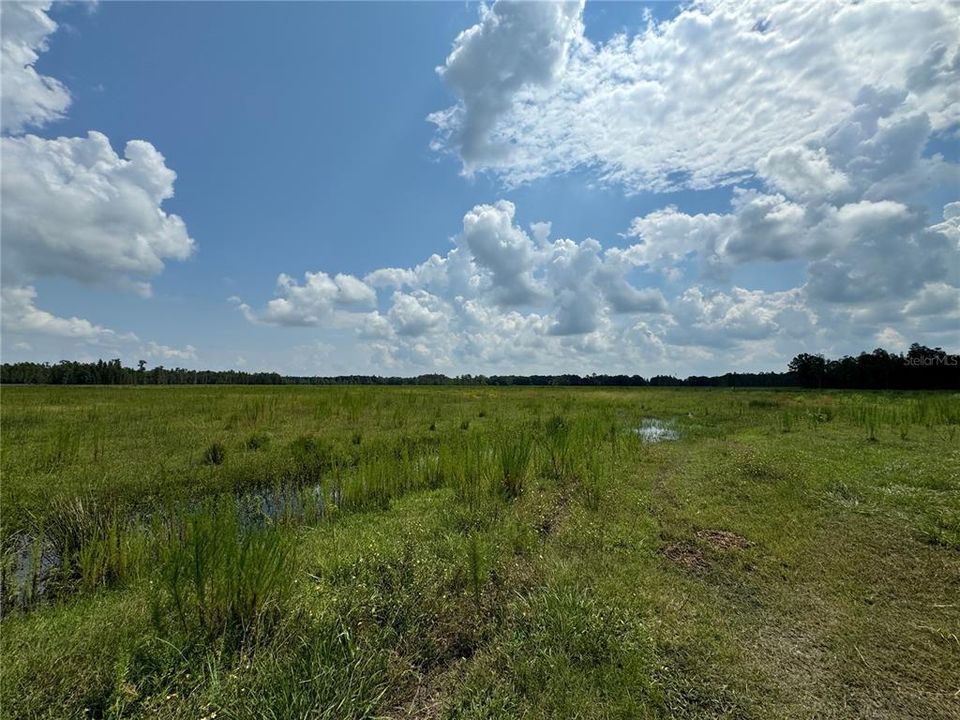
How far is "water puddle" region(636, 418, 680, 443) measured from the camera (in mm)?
15931

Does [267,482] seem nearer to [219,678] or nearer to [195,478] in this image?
[195,478]

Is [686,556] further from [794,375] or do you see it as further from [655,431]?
[794,375]

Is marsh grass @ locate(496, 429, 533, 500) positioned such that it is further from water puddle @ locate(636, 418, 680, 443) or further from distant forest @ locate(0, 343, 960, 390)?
distant forest @ locate(0, 343, 960, 390)

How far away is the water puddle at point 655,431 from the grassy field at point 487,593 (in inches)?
261

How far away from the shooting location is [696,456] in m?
11.6

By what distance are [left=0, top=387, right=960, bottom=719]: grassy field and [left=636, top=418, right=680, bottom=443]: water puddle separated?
663 centimetres

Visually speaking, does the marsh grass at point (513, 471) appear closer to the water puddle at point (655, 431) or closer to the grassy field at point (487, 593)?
the grassy field at point (487, 593)

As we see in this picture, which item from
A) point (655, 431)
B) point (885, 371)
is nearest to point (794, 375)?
point (885, 371)

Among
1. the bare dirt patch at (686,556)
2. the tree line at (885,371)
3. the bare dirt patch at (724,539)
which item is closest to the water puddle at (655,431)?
the bare dirt patch at (724,539)

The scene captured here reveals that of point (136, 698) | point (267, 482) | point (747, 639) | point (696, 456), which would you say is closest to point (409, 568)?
point (136, 698)

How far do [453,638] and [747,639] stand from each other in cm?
257

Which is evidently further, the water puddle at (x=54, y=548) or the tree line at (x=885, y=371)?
the tree line at (x=885, y=371)

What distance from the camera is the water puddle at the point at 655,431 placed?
1593 centimetres

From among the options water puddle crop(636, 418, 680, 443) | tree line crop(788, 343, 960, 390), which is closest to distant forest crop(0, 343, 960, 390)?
tree line crop(788, 343, 960, 390)
